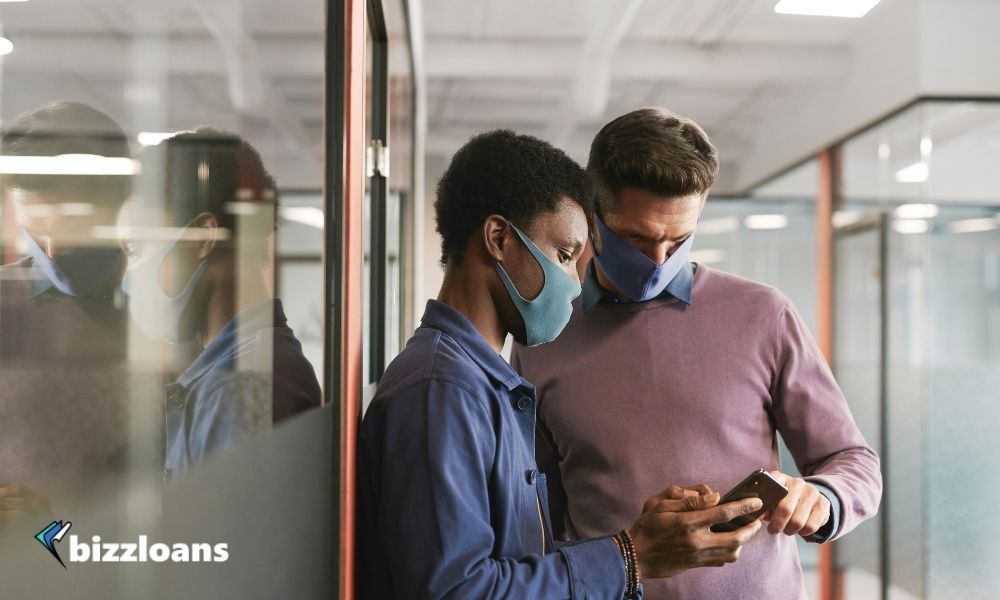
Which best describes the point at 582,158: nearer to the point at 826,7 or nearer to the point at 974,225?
the point at 826,7

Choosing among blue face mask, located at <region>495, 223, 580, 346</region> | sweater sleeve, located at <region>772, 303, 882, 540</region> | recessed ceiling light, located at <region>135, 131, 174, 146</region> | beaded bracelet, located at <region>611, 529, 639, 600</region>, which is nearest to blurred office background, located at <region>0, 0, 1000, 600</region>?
recessed ceiling light, located at <region>135, 131, 174, 146</region>

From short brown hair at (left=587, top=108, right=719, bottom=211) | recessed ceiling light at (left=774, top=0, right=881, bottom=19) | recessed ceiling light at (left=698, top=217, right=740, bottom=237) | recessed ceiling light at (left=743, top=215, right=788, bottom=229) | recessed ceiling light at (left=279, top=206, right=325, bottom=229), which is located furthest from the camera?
recessed ceiling light at (left=698, top=217, right=740, bottom=237)

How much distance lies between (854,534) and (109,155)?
4562 millimetres

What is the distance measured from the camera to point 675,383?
Answer: 143 cm

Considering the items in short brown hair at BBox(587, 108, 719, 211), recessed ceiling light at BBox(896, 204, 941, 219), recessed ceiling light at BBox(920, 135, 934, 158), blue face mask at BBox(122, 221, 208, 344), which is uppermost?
recessed ceiling light at BBox(920, 135, 934, 158)

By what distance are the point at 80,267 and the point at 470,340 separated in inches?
26.4

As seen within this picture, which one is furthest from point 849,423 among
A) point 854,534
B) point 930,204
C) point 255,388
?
point 854,534

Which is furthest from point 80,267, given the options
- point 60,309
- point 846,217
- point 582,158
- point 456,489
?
point 582,158

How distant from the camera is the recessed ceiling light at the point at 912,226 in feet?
12.2

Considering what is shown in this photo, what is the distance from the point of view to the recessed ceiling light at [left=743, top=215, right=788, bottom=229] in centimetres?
537

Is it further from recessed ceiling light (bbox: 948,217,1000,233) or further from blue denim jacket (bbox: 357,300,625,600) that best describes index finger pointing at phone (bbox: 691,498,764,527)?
recessed ceiling light (bbox: 948,217,1000,233)

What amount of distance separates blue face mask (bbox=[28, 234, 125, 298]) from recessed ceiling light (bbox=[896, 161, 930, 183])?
3.82 m

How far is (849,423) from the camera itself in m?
1.42

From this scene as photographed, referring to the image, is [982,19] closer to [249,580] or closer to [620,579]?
[620,579]
